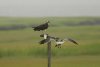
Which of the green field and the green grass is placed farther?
the green field

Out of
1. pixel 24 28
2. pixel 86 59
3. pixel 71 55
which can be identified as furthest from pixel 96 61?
pixel 24 28

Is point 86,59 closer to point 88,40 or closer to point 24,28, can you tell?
point 88,40

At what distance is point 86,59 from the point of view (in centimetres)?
802

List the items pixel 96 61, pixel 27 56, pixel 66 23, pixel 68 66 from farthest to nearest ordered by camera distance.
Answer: pixel 66 23 → pixel 27 56 → pixel 96 61 → pixel 68 66

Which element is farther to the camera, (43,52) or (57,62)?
(43,52)

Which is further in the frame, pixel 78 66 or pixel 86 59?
pixel 86 59

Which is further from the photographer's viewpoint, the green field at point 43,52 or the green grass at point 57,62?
the green field at point 43,52

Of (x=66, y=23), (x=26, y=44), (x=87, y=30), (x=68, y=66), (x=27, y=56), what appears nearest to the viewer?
(x=68, y=66)

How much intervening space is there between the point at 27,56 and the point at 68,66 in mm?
1552

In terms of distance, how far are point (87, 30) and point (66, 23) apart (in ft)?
5.97

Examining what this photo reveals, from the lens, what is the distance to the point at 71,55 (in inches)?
337

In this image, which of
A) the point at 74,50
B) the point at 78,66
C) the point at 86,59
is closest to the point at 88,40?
the point at 74,50

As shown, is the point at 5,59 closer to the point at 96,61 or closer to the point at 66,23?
the point at 96,61

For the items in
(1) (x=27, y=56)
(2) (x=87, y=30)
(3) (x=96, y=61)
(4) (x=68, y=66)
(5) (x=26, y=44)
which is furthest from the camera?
(2) (x=87, y=30)
